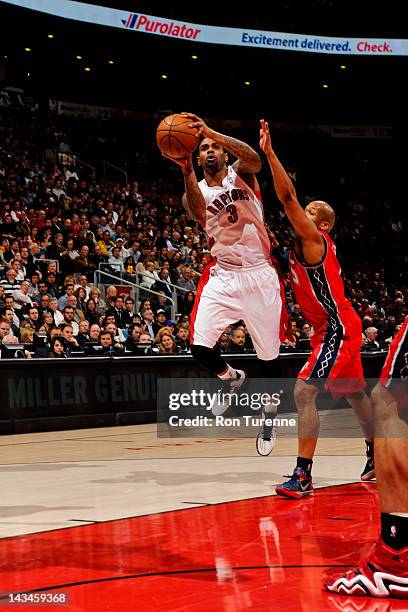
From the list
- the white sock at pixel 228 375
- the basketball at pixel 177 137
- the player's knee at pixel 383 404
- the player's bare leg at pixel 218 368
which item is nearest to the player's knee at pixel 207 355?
the player's bare leg at pixel 218 368

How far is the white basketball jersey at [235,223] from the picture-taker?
6770 mm

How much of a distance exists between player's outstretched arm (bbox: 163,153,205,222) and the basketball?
0.14 meters

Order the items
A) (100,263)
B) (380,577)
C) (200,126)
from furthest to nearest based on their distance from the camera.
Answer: (100,263), (200,126), (380,577)

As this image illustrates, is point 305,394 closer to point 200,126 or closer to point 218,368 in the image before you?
point 218,368

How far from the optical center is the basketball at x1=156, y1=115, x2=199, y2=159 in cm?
620

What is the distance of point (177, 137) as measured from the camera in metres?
6.21

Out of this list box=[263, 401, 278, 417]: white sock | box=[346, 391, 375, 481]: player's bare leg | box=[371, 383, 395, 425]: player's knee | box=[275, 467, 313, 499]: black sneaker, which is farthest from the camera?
box=[263, 401, 278, 417]: white sock

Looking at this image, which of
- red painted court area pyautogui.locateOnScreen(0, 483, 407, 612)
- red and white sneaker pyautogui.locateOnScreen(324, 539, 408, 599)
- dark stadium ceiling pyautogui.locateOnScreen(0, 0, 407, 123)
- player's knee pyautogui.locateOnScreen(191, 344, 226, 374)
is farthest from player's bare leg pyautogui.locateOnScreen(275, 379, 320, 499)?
dark stadium ceiling pyautogui.locateOnScreen(0, 0, 407, 123)

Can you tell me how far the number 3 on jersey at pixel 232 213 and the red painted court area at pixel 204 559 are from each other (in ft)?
7.70

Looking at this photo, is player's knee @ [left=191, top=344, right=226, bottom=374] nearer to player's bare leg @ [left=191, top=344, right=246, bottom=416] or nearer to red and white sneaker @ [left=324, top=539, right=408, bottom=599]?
player's bare leg @ [left=191, top=344, right=246, bottom=416]

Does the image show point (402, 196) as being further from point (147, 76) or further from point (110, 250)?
point (110, 250)

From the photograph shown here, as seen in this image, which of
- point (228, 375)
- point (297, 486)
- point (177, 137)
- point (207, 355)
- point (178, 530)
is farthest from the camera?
point (228, 375)

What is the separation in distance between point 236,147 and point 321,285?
1.16m

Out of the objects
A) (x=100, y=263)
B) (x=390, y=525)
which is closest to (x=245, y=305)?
(x=390, y=525)
